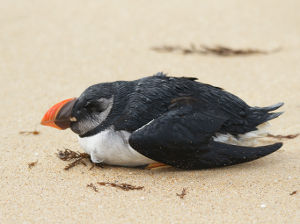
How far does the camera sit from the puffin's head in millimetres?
4266

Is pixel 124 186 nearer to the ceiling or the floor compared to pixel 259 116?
nearer to the floor

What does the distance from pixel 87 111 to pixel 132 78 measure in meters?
2.58

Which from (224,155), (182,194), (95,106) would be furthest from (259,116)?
(95,106)

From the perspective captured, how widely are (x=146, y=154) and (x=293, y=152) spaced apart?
57.6 inches

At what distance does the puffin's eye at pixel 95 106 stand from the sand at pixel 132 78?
50 centimetres

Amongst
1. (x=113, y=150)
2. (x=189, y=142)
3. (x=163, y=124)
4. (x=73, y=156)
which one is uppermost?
(x=163, y=124)

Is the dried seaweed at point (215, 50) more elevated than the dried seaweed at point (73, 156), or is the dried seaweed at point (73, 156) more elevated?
the dried seaweed at point (215, 50)

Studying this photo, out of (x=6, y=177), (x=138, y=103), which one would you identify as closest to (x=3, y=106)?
(x=6, y=177)

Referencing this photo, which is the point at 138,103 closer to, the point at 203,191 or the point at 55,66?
the point at 203,191

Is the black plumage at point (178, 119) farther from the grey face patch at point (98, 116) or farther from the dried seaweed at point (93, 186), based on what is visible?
the dried seaweed at point (93, 186)

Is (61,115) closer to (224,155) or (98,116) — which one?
(98,116)

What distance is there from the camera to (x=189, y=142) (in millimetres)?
4023

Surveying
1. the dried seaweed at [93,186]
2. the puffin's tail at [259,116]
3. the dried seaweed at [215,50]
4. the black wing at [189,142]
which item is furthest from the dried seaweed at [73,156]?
the dried seaweed at [215,50]

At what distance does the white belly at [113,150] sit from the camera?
4113 mm
